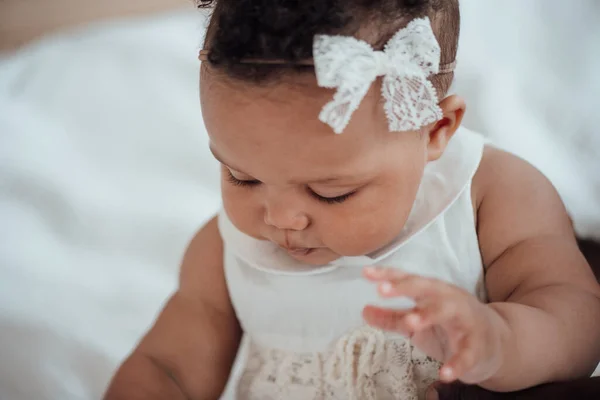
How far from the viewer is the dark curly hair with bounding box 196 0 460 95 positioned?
1.73ft

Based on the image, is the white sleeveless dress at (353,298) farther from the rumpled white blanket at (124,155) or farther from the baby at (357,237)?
the rumpled white blanket at (124,155)

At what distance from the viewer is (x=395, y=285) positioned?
51cm

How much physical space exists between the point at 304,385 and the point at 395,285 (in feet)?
0.99

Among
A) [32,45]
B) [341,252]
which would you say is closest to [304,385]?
[341,252]

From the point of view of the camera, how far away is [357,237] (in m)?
0.65

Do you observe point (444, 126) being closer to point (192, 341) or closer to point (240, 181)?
point (240, 181)

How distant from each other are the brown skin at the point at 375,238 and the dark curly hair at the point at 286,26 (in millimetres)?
20

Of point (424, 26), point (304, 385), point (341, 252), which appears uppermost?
point (424, 26)

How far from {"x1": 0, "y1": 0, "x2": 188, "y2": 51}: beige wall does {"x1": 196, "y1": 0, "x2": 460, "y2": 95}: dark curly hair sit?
105cm

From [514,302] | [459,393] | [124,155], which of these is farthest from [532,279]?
[124,155]

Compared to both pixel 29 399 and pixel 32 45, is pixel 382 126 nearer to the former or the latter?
pixel 29 399

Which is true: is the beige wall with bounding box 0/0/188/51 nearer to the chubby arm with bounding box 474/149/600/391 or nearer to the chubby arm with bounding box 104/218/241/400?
the chubby arm with bounding box 104/218/241/400

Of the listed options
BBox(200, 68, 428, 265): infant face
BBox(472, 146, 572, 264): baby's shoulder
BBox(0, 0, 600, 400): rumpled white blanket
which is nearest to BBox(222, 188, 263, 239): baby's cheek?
BBox(200, 68, 428, 265): infant face

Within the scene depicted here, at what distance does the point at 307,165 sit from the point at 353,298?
0.78ft
